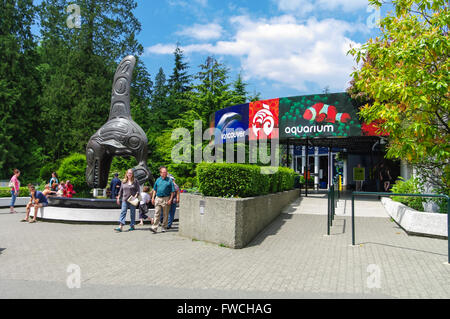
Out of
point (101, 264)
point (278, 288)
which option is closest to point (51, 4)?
point (101, 264)

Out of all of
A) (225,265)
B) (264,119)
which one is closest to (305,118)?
(264,119)

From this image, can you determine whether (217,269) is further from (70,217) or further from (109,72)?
(109,72)

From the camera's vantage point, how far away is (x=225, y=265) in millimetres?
6250

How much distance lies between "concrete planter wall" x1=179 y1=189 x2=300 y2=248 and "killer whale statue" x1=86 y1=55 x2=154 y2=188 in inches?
199

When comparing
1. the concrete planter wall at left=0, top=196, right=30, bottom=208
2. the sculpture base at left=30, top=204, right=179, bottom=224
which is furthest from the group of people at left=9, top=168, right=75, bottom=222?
the concrete planter wall at left=0, top=196, right=30, bottom=208

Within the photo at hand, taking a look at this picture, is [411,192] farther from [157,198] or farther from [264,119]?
[264,119]

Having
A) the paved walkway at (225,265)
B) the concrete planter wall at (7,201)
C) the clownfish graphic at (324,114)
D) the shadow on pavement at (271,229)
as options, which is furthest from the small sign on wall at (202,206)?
the concrete planter wall at (7,201)

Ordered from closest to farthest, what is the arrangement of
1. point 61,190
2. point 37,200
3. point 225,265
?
point 225,265, point 37,200, point 61,190

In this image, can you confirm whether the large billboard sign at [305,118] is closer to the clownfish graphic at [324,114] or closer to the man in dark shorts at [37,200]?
the clownfish graphic at [324,114]

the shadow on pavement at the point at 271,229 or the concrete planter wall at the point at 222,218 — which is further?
the shadow on pavement at the point at 271,229

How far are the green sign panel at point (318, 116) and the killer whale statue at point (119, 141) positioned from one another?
827 centimetres

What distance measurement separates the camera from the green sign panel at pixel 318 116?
672 inches

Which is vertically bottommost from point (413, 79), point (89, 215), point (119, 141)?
point (89, 215)

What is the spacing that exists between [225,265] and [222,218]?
5.70 ft
